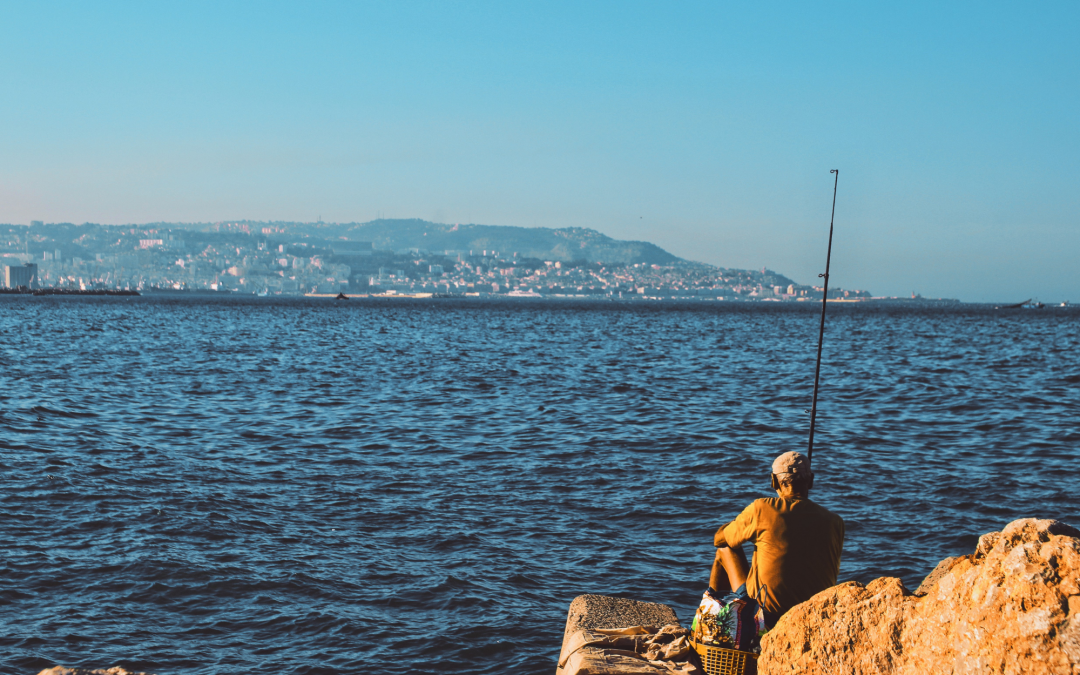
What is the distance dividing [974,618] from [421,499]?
9.15m

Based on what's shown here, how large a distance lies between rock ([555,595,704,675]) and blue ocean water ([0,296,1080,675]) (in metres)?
0.83

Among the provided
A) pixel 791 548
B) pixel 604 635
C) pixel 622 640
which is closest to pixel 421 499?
pixel 604 635

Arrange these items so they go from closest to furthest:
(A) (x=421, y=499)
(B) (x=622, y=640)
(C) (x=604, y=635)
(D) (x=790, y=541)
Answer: (D) (x=790, y=541) < (B) (x=622, y=640) < (C) (x=604, y=635) < (A) (x=421, y=499)

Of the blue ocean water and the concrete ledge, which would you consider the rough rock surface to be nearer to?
the concrete ledge

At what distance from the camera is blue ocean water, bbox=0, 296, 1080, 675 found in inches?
291

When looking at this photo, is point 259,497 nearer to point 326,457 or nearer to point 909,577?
point 326,457

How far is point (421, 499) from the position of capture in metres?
12.0

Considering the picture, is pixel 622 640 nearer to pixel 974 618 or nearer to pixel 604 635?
pixel 604 635

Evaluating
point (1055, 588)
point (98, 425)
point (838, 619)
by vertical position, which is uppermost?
point (1055, 588)

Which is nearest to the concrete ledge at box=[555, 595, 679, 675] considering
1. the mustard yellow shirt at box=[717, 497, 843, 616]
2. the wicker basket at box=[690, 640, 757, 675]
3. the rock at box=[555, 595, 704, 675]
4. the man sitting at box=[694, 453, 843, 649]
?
the rock at box=[555, 595, 704, 675]

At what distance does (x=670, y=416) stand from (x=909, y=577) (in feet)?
39.8

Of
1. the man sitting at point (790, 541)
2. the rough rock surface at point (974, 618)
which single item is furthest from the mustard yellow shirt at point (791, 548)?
the rough rock surface at point (974, 618)

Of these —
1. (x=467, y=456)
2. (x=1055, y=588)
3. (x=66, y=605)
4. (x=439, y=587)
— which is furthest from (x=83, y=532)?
(x=1055, y=588)

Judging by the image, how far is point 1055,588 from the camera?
3.30 meters
